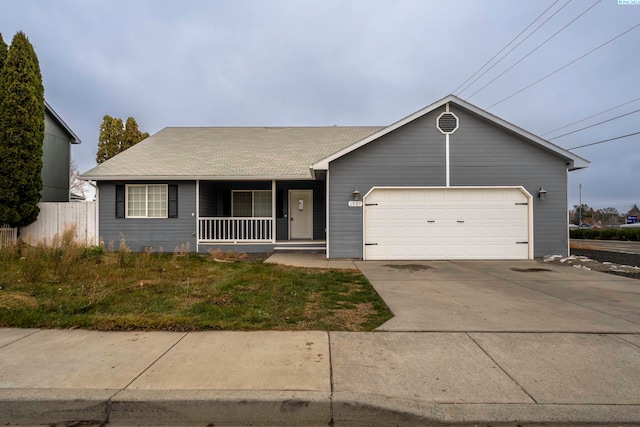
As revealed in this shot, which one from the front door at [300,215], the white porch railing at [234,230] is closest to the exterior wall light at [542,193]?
the front door at [300,215]

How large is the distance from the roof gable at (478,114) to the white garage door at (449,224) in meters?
1.55

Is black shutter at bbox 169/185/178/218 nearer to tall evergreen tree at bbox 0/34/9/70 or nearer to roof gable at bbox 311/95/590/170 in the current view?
roof gable at bbox 311/95/590/170

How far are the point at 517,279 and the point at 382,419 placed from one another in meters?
6.75

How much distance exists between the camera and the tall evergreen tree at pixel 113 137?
80.5 feet

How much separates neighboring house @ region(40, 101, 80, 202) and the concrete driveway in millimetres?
14417

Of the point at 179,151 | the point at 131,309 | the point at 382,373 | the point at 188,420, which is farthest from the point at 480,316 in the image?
the point at 179,151

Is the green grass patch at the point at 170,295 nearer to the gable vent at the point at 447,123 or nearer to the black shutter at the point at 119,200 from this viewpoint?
the black shutter at the point at 119,200

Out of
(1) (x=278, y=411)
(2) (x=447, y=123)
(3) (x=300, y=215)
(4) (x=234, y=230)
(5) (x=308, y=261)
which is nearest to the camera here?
(1) (x=278, y=411)

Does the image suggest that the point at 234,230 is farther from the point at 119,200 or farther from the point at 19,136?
the point at 19,136

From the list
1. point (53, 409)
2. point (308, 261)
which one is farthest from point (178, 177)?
point (53, 409)

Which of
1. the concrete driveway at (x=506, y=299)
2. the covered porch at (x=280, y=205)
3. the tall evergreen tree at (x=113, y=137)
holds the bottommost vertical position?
the concrete driveway at (x=506, y=299)

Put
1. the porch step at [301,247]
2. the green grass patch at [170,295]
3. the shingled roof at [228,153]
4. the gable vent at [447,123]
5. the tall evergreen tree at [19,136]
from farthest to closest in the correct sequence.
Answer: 1. the porch step at [301,247]
2. the shingled roof at [228,153]
3. the tall evergreen tree at [19,136]
4. the gable vent at [447,123]
5. the green grass patch at [170,295]

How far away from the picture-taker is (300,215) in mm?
15078

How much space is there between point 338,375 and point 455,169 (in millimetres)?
9658
